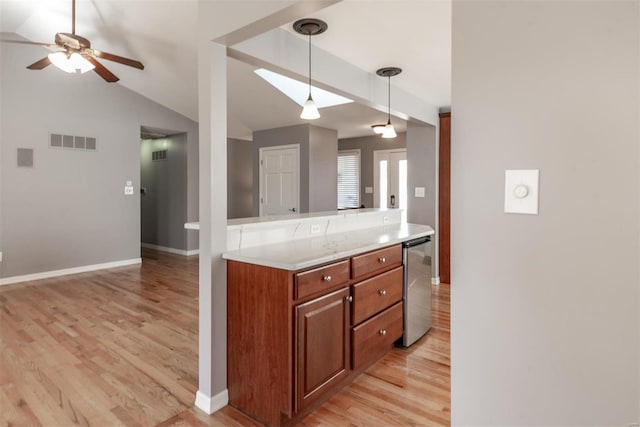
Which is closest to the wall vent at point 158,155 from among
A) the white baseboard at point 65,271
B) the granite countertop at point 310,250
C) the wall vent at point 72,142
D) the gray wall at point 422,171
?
the wall vent at point 72,142

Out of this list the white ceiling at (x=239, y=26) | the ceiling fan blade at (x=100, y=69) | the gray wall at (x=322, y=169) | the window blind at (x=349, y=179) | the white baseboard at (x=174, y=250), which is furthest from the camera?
the window blind at (x=349, y=179)

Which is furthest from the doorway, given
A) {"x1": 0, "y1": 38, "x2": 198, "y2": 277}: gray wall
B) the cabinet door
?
the cabinet door

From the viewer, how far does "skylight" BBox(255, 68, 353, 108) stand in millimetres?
4816

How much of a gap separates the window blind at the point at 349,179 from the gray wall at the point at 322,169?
1.49m

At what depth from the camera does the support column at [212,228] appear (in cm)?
205

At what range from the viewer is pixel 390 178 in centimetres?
745

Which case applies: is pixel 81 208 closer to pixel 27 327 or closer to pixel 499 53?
pixel 27 327

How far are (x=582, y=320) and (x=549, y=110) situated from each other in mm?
535

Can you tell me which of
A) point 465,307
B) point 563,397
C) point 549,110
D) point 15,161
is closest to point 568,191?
point 549,110

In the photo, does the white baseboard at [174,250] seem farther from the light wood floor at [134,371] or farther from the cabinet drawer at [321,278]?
the cabinet drawer at [321,278]

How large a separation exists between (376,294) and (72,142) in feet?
16.8

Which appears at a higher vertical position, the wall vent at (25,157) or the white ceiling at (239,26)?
the white ceiling at (239,26)

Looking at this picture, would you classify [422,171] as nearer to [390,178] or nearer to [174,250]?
[390,178]

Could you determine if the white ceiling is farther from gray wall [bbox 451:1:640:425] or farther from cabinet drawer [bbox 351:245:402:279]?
cabinet drawer [bbox 351:245:402:279]
